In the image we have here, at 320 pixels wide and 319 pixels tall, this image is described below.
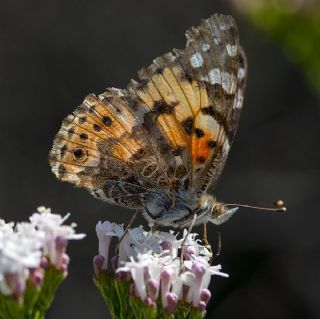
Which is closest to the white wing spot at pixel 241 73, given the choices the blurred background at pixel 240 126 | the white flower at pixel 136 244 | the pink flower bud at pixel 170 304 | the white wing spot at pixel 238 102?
the white wing spot at pixel 238 102

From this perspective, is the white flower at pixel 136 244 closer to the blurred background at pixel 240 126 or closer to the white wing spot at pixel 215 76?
the white wing spot at pixel 215 76

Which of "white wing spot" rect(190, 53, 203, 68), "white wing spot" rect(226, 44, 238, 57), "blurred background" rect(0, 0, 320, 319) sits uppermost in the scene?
"white wing spot" rect(226, 44, 238, 57)

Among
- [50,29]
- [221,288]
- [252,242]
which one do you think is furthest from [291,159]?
[50,29]

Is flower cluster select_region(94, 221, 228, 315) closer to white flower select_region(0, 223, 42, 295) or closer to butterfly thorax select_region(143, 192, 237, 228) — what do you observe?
butterfly thorax select_region(143, 192, 237, 228)

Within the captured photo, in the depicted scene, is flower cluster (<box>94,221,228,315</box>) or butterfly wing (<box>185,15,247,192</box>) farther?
butterfly wing (<box>185,15,247,192</box>)

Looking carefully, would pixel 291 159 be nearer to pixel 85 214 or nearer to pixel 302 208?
pixel 302 208

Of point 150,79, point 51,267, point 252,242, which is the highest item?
point 150,79

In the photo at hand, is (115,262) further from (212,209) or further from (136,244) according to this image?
(212,209)

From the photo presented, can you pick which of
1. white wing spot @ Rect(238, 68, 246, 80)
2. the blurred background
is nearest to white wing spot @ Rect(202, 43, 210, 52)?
white wing spot @ Rect(238, 68, 246, 80)
